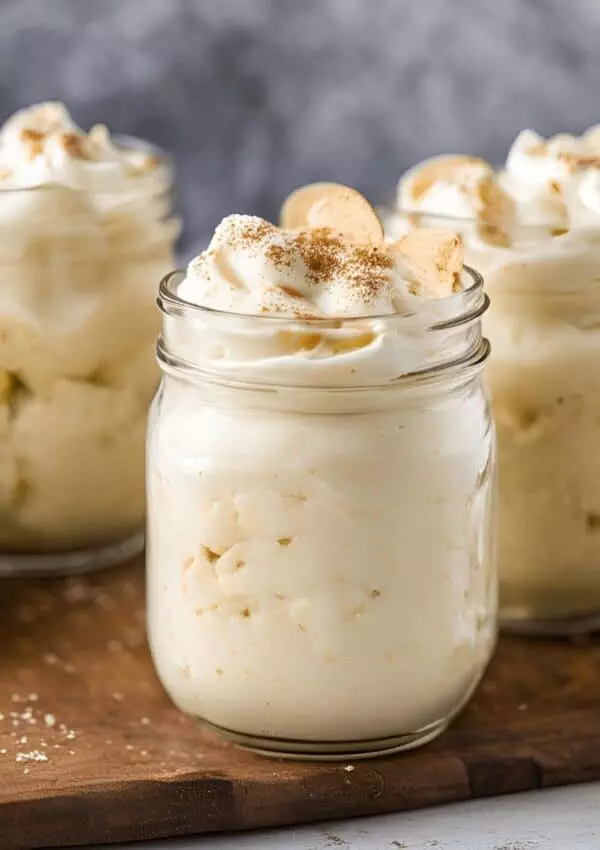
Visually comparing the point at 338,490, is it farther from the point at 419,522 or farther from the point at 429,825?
the point at 429,825

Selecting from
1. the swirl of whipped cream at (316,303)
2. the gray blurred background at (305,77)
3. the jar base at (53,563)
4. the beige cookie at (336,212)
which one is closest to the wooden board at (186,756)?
the jar base at (53,563)

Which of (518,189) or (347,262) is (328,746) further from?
(518,189)

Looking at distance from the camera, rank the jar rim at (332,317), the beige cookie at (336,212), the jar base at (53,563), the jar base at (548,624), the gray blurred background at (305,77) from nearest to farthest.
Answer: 1. the jar rim at (332,317)
2. the beige cookie at (336,212)
3. the jar base at (548,624)
4. the jar base at (53,563)
5. the gray blurred background at (305,77)

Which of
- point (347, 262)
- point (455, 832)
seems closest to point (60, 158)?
point (347, 262)

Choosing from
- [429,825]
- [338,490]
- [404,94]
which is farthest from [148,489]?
[404,94]

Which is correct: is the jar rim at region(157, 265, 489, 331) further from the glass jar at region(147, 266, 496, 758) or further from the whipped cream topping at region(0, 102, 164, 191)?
the whipped cream topping at region(0, 102, 164, 191)

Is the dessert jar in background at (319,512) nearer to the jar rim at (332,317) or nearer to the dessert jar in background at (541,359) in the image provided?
the jar rim at (332,317)
